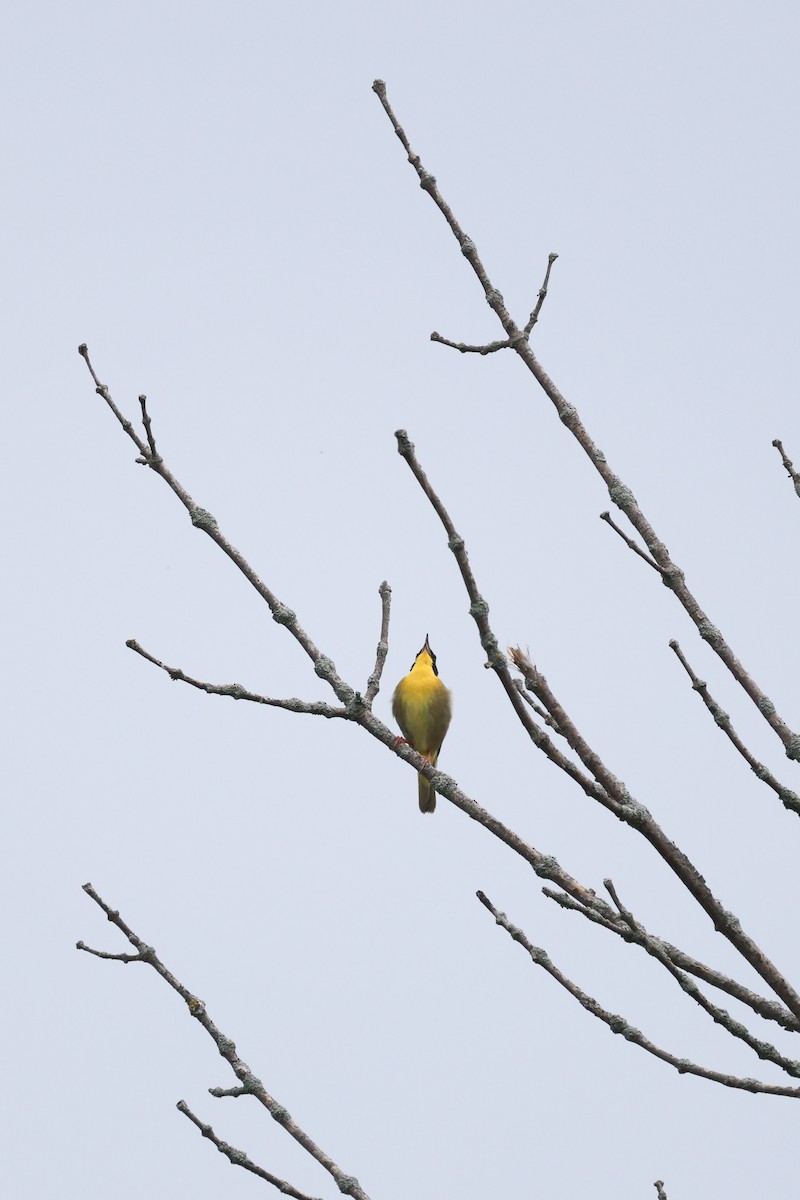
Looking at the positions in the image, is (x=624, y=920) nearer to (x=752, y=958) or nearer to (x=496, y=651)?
(x=752, y=958)

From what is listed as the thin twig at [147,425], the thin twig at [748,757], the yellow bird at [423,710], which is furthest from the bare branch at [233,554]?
the yellow bird at [423,710]

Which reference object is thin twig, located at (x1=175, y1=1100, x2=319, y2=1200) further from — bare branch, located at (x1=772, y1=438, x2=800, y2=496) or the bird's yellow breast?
the bird's yellow breast

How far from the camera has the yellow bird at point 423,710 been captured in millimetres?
7977

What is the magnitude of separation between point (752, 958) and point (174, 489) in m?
1.88

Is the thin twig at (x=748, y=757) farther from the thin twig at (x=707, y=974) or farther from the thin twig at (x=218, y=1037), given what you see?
the thin twig at (x=218, y=1037)

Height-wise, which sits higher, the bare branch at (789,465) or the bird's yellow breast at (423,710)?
the bird's yellow breast at (423,710)

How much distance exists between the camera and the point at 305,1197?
3531 mm

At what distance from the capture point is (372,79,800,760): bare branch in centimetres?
328

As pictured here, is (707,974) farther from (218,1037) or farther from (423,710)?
(423,710)

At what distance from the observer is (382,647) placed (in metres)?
3.63

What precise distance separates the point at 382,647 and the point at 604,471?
0.81 m

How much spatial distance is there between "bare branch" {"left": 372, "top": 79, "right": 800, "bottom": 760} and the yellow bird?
466cm

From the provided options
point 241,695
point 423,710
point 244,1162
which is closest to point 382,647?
point 241,695

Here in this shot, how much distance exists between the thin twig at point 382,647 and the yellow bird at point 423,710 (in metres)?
4.23
